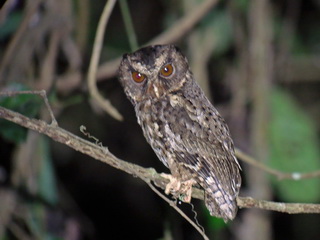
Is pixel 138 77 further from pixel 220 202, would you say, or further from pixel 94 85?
pixel 220 202

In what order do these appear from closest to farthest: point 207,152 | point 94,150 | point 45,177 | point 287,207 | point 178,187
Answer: point 94,150 → point 287,207 → point 178,187 → point 207,152 → point 45,177

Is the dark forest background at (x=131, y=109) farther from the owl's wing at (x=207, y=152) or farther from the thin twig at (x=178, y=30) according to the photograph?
the owl's wing at (x=207, y=152)

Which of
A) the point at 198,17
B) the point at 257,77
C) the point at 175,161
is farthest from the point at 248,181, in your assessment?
the point at 175,161

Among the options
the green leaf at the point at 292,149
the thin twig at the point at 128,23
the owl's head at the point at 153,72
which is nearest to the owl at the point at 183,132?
the owl's head at the point at 153,72

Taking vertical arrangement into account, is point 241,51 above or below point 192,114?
above

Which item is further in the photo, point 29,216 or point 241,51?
point 241,51

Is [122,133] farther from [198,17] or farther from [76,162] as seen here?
[198,17]

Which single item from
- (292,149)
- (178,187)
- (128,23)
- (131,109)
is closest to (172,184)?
(178,187)

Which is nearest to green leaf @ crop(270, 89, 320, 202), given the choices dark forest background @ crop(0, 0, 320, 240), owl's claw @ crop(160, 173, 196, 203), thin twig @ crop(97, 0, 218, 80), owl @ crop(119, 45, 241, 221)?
dark forest background @ crop(0, 0, 320, 240)
